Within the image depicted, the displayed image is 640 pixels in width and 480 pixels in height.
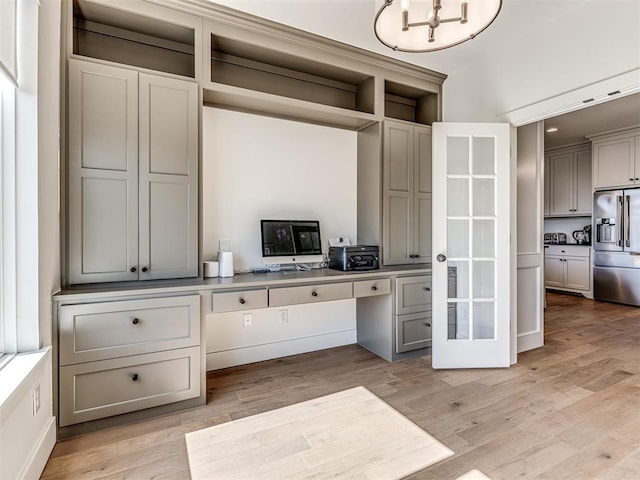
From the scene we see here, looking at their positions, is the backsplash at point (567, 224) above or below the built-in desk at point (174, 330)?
above

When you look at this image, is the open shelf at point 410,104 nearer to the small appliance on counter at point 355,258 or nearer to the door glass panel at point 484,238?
the door glass panel at point 484,238

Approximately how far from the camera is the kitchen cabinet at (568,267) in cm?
571

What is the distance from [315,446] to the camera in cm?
178

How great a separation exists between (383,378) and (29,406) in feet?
7.24

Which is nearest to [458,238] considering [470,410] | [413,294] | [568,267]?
[413,294]

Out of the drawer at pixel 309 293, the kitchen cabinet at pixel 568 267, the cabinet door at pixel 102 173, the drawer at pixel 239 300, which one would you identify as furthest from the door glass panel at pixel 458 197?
the kitchen cabinet at pixel 568 267

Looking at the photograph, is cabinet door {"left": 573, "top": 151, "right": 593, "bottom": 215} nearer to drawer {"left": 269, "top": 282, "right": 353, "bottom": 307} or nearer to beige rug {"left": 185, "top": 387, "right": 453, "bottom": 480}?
drawer {"left": 269, "top": 282, "right": 353, "bottom": 307}

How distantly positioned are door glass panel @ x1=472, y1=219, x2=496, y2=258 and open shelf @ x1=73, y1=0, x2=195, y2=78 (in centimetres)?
280

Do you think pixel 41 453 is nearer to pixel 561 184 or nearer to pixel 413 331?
pixel 413 331

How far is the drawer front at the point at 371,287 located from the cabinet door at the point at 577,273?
484 centimetres

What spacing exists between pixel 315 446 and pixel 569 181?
6717mm

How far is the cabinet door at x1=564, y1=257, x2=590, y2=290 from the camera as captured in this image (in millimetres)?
5703

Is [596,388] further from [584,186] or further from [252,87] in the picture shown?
[584,186]

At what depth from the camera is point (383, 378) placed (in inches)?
105
